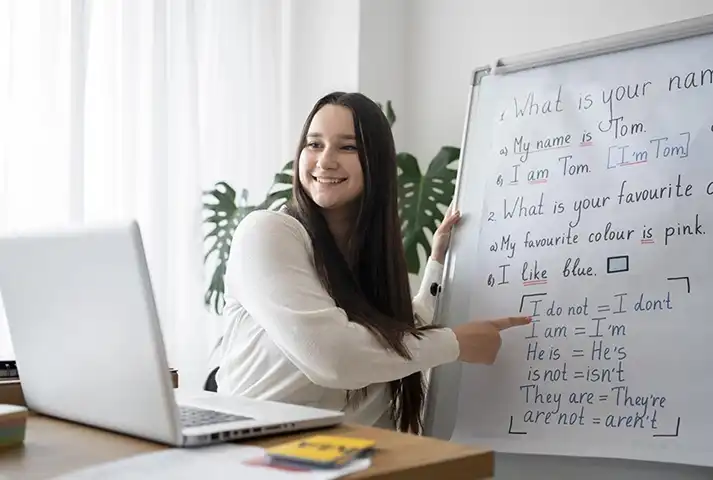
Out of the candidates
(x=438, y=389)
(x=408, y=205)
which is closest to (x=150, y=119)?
(x=408, y=205)

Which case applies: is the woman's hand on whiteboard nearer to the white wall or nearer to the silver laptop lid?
the silver laptop lid

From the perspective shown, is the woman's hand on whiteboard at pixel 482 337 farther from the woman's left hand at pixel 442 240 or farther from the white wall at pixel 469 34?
the white wall at pixel 469 34

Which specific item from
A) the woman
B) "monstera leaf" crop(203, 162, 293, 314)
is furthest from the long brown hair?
"monstera leaf" crop(203, 162, 293, 314)

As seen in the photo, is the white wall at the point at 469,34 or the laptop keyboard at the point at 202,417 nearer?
the laptop keyboard at the point at 202,417

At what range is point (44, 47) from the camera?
2.51 meters

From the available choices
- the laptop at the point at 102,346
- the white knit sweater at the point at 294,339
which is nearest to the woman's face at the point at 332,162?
the white knit sweater at the point at 294,339

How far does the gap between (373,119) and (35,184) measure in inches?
44.5

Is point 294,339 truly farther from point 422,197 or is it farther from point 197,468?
point 422,197

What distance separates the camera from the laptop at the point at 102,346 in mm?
988

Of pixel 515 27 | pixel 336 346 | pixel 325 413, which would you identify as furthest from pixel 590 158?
pixel 515 27

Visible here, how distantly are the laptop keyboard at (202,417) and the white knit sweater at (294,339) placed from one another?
38 cm

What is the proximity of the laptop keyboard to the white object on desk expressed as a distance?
10cm

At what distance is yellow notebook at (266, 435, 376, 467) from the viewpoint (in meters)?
0.90

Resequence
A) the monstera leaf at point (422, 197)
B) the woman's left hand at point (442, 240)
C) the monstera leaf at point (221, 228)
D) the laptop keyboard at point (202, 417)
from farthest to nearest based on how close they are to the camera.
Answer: the monstera leaf at point (221, 228)
the monstera leaf at point (422, 197)
the woman's left hand at point (442, 240)
the laptop keyboard at point (202, 417)
